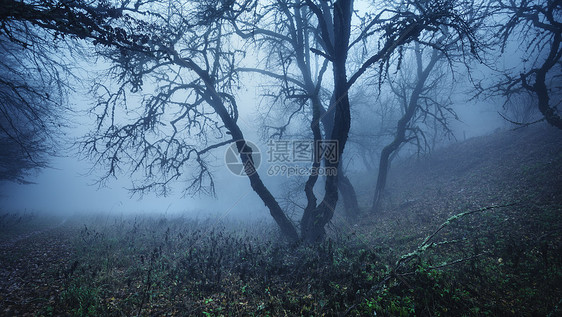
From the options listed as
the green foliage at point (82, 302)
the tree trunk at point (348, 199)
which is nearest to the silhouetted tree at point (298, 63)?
the tree trunk at point (348, 199)

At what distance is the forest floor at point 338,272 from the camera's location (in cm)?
324

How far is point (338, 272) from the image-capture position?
4.32m

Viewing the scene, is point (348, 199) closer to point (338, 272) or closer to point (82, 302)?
point (338, 272)

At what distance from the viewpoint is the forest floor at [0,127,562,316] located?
10.6ft

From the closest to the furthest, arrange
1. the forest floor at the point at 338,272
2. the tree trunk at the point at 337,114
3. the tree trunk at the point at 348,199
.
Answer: the forest floor at the point at 338,272, the tree trunk at the point at 337,114, the tree trunk at the point at 348,199

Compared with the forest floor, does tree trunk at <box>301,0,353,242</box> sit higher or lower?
higher

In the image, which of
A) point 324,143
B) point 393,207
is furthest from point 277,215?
point 393,207

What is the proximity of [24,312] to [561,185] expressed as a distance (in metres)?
13.8

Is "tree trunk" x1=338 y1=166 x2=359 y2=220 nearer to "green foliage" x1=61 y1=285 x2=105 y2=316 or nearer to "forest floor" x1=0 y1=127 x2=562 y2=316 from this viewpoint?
"forest floor" x1=0 y1=127 x2=562 y2=316

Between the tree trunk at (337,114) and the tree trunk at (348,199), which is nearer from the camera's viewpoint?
the tree trunk at (337,114)

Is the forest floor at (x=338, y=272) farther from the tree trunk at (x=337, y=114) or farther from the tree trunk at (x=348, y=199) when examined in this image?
the tree trunk at (x=348, y=199)

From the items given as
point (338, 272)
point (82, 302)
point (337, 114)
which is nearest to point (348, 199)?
point (337, 114)

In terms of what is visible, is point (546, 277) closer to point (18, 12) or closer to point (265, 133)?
point (18, 12)

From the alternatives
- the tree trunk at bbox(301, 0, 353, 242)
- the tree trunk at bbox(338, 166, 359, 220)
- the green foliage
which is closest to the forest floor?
the green foliage
